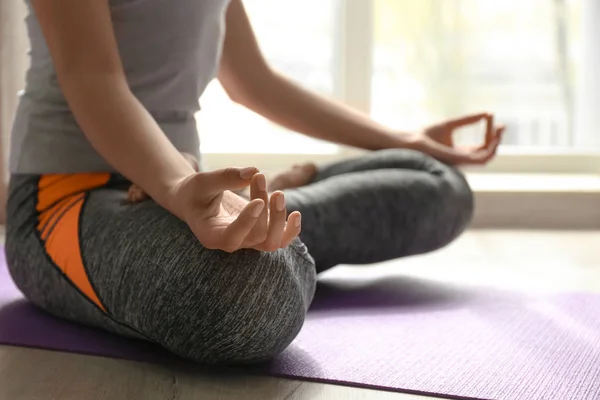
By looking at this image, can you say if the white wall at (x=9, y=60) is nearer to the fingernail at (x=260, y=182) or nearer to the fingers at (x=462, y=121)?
the fingers at (x=462, y=121)

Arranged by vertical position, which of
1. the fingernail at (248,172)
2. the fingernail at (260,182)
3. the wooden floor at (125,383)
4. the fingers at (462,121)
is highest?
the fingernail at (248,172)

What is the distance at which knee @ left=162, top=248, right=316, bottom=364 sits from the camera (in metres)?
0.91

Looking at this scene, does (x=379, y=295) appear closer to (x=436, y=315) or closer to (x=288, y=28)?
(x=436, y=315)

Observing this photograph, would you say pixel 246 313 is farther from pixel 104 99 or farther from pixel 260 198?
pixel 104 99

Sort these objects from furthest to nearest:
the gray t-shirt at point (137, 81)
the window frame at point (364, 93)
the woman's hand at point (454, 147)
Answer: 1. the window frame at point (364, 93)
2. the woman's hand at point (454, 147)
3. the gray t-shirt at point (137, 81)

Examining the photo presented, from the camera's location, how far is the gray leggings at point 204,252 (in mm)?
917

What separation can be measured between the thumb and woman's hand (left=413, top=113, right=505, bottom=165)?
74cm

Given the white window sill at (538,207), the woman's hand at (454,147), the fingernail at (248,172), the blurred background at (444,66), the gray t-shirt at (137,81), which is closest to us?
the fingernail at (248,172)

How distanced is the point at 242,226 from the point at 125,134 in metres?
0.26

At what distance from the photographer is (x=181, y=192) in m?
0.88

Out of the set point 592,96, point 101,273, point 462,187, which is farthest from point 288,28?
point 101,273

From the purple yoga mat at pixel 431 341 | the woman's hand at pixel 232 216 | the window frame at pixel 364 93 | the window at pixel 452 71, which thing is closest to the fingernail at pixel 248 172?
the woman's hand at pixel 232 216

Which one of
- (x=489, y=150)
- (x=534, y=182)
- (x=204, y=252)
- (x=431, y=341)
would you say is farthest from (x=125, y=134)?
(x=534, y=182)

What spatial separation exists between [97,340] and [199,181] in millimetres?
363
